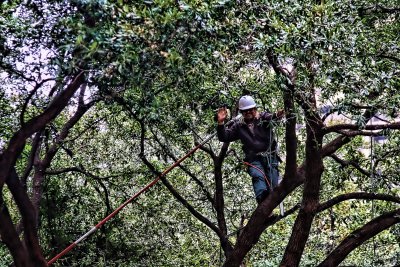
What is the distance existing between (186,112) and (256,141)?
2.53 ft

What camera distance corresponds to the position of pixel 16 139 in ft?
19.1

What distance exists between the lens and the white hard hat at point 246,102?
21.3 feet

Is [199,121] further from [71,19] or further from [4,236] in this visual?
[71,19]

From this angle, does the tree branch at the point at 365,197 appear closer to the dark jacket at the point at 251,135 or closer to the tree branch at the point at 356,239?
the tree branch at the point at 356,239

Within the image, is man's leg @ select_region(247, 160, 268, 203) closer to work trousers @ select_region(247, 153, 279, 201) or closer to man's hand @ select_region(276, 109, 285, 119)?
work trousers @ select_region(247, 153, 279, 201)

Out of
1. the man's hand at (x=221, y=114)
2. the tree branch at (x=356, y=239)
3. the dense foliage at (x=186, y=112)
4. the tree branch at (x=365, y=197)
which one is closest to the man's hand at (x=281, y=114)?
the dense foliage at (x=186, y=112)

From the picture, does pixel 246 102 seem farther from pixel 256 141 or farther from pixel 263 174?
pixel 263 174

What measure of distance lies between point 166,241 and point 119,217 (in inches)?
33.2

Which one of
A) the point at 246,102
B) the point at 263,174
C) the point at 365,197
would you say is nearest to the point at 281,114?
the point at 246,102

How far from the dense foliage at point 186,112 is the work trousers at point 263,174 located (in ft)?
0.53

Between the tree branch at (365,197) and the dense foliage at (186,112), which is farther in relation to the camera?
the tree branch at (365,197)

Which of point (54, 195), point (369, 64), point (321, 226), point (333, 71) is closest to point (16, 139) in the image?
point (333, 71)

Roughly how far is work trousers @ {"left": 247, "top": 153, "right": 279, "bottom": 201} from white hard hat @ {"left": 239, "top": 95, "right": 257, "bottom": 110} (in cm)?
68

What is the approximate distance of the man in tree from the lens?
668 cm
